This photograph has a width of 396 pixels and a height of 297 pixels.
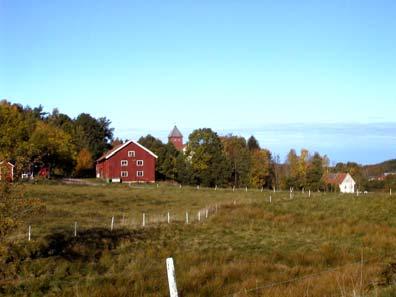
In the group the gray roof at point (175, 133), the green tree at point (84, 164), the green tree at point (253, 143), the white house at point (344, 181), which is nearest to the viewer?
the green tree at point (84, 164)

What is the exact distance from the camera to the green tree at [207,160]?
9075 centimetres

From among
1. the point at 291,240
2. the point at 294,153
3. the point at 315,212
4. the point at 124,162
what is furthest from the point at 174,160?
the point at 291,240

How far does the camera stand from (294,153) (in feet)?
420

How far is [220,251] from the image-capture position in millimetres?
21781

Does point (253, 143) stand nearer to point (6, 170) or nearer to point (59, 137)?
point (59, 137)

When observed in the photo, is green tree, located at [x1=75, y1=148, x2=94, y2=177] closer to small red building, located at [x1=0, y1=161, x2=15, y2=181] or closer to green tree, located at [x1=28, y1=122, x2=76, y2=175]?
green tree, located at [x1=28, y1=122, x2=76, y2=175]

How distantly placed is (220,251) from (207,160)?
229ft

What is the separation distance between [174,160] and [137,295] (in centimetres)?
8603

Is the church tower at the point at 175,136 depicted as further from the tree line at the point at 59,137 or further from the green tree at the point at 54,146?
the green tree at the point at 54,146

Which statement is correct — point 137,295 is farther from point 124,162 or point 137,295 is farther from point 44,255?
point 124,162

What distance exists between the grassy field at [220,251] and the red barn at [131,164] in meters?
42.8

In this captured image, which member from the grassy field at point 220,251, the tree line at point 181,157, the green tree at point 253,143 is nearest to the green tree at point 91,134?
the tree line at point 181,157

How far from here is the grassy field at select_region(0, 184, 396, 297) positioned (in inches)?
472

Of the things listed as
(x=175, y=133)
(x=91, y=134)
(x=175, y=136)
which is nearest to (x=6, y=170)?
(x=91, y=134)
